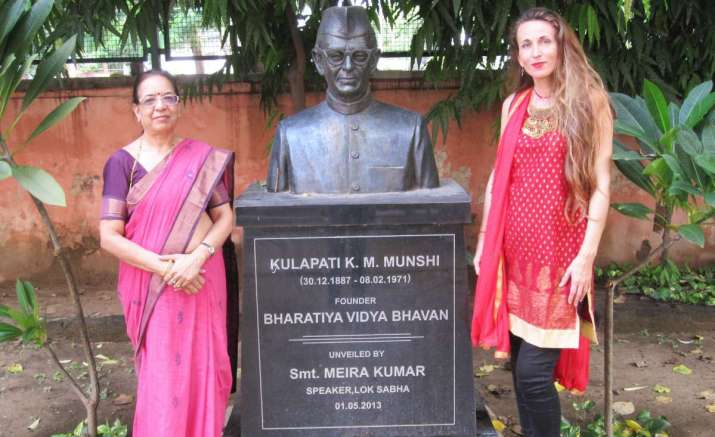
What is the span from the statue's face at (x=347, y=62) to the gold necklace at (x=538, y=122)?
1.93ft

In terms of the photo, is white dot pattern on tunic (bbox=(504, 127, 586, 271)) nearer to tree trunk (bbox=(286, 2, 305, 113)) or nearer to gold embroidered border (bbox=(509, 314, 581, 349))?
gold embroidered border (bbox=(509, 314, 581, 349))

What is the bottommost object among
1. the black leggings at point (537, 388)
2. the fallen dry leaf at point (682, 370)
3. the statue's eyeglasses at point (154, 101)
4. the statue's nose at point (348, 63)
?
the fallen dry leaf at point (682, 370)

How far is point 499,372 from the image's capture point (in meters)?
4.00

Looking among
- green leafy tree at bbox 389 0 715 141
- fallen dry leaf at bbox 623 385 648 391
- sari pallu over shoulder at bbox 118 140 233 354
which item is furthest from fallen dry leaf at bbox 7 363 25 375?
fallen dry leaf at bbox 623 385 648 391

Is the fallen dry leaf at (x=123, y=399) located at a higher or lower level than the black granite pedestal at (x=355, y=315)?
lower

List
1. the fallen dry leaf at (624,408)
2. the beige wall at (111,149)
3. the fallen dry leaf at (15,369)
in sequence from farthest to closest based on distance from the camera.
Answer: the beige wall at (111,149) < the fallen dry leaf at (15,369) < the fallen dry leaf at (624,408)

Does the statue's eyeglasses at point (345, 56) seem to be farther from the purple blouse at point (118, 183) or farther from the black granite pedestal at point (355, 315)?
the purple blouse at point (118, 183)

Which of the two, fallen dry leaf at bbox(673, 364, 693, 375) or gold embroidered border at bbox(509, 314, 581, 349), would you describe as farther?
fallen dry leaf at bbox(673, 364, 693, 375)

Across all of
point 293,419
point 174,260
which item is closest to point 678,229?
point 293,419

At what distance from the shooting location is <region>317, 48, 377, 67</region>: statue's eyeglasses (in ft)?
8.21

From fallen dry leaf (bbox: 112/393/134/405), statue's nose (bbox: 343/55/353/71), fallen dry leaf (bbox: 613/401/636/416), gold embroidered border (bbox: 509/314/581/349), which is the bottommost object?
fallen dry leaf (bbox: 613/401/636/416)

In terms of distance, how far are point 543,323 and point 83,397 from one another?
6.04 feet

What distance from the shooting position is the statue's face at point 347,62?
2.50 meters

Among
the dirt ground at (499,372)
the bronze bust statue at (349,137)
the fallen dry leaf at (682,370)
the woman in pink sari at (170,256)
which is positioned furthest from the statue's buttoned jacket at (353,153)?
the fallen dry leaf at (682,370)
